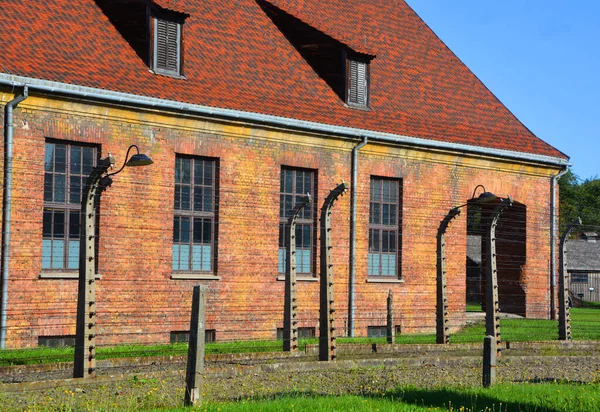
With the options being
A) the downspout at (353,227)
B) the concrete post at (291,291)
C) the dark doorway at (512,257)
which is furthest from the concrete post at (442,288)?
the dark doorway at (512,257)

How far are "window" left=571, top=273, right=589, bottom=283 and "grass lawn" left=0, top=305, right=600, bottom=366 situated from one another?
3986 cm

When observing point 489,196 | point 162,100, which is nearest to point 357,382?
point 489,196

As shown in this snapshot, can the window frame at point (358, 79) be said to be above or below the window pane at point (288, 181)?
above

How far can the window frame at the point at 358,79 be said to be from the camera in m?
27.5

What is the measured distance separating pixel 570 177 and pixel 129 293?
314 feet

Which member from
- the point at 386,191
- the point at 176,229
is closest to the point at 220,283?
the point at 176,229

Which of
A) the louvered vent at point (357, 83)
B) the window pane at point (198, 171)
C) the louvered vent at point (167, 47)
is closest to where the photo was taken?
the louvered vent at point (167, 47)

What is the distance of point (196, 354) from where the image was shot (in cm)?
1180

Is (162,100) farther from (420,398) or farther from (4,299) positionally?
(420,398)

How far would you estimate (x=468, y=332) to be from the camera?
27.8 m

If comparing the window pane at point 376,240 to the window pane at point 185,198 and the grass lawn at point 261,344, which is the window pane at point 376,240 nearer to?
the grass lawn at point 261,344

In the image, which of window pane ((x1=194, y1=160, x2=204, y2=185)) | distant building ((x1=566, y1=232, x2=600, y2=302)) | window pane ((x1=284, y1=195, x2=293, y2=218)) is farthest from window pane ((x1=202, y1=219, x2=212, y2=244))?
Result: distant building ((x1=566, y1=232, x2=600, y2=302))

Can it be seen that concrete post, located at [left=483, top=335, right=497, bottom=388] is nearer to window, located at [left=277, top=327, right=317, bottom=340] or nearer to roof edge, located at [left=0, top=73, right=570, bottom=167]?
roof edge, located at [left=0, top=73, right=570, bottom=167]

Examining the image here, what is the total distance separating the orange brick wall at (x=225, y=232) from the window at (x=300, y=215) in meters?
0.33
